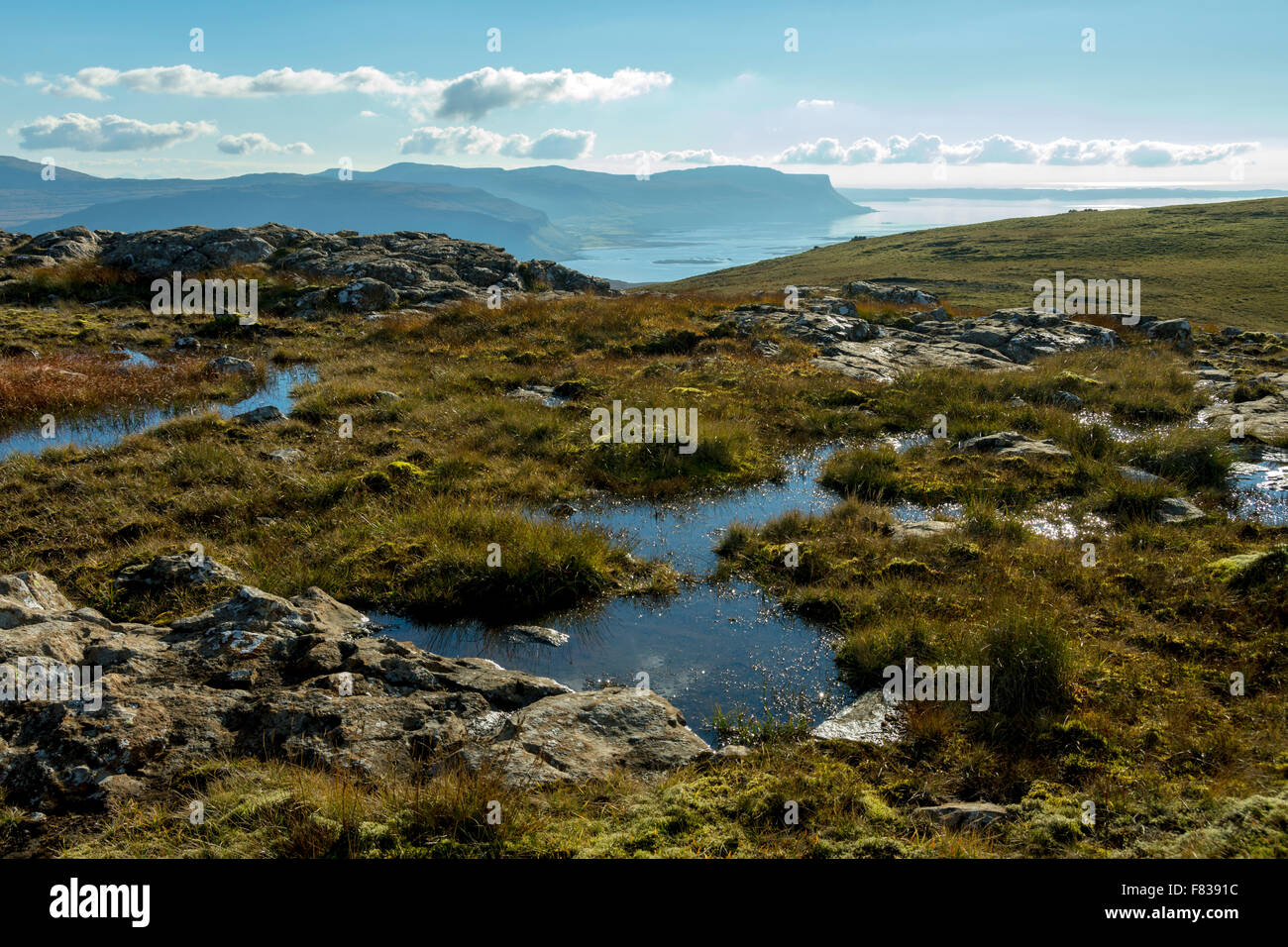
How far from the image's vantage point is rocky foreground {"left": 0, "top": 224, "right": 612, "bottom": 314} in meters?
31.0

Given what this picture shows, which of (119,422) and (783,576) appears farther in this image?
(119,422)

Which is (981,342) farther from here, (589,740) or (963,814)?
(589,740)

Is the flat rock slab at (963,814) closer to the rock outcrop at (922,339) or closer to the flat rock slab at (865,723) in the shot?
the flat rock slab at (865,723)

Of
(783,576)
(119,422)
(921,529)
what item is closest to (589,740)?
(783,576)

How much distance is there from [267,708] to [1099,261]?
8188 cm

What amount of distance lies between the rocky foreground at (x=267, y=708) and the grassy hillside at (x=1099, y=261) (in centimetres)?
4766

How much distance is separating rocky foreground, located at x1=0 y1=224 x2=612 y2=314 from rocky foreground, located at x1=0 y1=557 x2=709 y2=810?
25.7m

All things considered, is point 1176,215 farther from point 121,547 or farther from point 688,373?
point 121,547

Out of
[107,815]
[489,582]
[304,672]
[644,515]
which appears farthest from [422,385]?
[107,815]

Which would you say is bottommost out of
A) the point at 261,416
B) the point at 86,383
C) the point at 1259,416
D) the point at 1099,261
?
the point at 1259,416

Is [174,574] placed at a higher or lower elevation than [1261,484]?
lower

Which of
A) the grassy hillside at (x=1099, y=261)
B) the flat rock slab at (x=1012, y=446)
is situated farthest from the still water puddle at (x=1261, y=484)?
the grassy hillside at (x=1099, y=261)

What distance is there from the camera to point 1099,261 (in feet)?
222

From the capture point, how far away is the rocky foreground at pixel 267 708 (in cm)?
434
